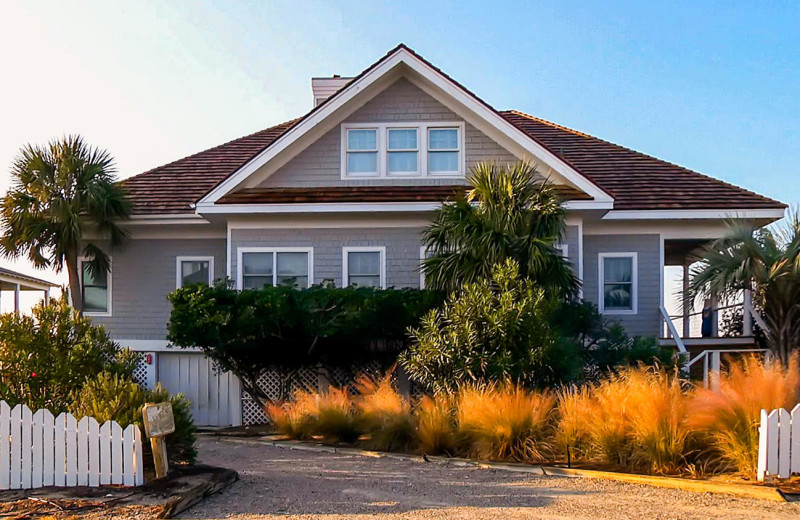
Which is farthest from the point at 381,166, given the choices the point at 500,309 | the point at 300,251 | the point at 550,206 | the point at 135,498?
the point at 135,498

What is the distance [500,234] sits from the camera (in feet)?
43.5

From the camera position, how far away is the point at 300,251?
16484mm

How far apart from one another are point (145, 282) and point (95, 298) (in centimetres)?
136

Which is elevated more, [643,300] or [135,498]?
[643,300]

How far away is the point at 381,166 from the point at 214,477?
31.2ft

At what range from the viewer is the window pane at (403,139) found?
16.7 m

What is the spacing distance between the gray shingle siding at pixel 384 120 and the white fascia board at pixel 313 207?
914mm

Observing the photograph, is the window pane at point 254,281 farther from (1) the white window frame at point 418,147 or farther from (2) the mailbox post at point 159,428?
(2) the mailbox post at point 159,428

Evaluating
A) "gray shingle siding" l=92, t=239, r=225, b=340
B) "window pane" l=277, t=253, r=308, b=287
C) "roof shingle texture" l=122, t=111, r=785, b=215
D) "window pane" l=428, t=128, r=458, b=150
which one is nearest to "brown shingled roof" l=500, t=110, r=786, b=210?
"roof shingle texture" l=122, t=111, r=785, b=215

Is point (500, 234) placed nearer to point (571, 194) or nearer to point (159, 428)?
point (571, 194)

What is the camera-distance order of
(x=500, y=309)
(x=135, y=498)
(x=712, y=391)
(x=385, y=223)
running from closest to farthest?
(x=135, y=498)
(x=712, y=391)
(x=500, y=309)
(x=385, y=223)

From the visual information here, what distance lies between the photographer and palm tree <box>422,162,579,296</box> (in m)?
13.2

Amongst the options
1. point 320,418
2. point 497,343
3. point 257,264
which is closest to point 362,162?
point 257,264

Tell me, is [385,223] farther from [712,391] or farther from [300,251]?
[712,391]
